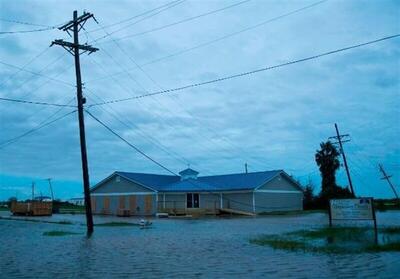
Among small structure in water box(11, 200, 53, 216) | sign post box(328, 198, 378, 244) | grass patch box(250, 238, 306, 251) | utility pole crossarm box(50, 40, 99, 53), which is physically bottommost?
grass patch box(250, 238, 306, 251)

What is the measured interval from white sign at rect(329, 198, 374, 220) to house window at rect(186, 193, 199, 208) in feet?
107

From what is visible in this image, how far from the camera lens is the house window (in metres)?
59.0

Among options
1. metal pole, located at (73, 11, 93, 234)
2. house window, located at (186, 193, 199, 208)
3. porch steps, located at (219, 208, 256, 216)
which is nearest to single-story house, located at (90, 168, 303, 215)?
house window, located at (186, 193, 199, 208)

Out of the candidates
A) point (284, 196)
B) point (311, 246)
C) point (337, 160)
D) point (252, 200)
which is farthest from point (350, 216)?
point (337, 160)

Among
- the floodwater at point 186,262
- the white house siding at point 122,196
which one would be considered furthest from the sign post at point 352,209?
the white house siding at point 122,196

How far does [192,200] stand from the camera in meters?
59.1

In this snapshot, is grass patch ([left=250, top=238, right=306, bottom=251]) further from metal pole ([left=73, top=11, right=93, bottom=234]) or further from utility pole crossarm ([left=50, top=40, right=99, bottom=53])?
utility pole crossarm ([left=50, top=40, right=99, bottom=53])

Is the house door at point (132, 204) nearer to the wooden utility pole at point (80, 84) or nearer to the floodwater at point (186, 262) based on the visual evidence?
the wooden utility pole at point (80, 84)

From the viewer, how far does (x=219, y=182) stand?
2429 inches

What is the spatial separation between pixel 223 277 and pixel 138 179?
50.3 meters

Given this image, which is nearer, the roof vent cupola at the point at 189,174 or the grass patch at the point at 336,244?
the grass patch at the point at 336,244

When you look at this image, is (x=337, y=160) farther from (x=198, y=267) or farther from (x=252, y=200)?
(x=198, y=267)

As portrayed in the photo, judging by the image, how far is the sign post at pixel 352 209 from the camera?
25.4 meters

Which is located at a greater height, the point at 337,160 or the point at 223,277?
the point at 337,160
